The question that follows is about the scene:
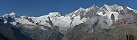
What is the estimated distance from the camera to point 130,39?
38531 mm

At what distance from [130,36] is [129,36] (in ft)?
0.36

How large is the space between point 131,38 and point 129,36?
2.44 ft

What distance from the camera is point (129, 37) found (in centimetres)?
3941

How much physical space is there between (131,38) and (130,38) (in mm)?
109

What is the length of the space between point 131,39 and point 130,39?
0.35 feet

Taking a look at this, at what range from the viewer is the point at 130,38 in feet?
128

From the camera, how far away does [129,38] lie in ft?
128

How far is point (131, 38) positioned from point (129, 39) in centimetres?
58

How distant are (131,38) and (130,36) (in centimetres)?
68

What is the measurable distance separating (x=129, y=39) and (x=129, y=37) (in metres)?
0.93

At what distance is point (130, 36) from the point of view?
130 feet

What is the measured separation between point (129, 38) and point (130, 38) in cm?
10

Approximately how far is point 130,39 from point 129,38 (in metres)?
0.48
